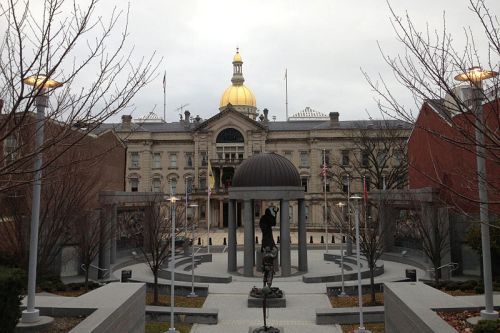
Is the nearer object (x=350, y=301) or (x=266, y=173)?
(x=350, y=301)

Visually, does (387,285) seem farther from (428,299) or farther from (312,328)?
(312,328)

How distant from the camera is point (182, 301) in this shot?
59.0ft

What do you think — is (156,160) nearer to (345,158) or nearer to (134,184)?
(134,184)

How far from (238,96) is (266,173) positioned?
56.0 meters

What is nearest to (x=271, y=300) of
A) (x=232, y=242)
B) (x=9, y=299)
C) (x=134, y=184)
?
(x=232, y=242)

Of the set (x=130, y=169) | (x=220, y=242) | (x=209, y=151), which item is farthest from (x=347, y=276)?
(x=130, y=169)

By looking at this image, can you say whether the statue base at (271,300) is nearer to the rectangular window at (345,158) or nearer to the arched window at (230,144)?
the rectangular window at (345,158)

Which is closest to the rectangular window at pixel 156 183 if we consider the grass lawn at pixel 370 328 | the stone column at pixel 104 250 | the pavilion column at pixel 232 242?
the stone column at pixel 104 250

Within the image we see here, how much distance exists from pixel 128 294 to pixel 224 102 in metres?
69.2

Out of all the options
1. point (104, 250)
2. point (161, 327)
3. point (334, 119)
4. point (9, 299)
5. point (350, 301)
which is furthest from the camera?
point (334, 119)

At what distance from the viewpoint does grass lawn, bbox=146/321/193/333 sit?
13780mm

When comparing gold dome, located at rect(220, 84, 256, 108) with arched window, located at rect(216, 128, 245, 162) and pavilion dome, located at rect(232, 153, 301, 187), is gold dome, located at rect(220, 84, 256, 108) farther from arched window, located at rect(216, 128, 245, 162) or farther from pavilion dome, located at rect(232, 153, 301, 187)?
pavilion dome, located at rect(232, 153, 301, 187)

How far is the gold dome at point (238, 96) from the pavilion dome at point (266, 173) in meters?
54.1

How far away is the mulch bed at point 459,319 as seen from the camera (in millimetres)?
7981
